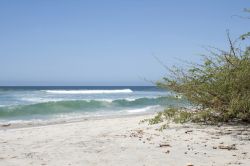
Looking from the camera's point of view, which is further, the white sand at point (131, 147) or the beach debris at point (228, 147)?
the beach debris at point (228, 147)

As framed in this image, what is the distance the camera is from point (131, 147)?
690 cm

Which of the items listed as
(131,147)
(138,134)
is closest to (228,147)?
(131,147)

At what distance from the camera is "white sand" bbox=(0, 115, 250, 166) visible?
5941 mm

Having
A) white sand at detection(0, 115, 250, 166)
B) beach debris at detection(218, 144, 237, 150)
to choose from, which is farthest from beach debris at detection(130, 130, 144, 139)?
beach debris at detection(218, 144, 237, 150)

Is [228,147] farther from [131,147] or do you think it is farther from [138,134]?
[138,134]

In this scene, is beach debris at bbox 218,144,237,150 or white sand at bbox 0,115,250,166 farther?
beach debris at bbox 218,144,237,150

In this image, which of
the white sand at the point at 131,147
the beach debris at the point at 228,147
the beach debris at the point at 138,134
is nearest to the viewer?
the white sand at the point at 131,147

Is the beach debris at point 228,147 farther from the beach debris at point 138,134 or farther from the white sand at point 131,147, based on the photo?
the beach debris at point 138,134

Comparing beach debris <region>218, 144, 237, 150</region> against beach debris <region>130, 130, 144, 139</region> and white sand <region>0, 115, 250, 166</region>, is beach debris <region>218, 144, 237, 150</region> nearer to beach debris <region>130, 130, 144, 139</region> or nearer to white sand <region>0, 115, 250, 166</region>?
white sand <region>0, 115, 250, 166</region>

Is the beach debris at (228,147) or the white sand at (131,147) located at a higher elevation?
the beach debris at (228,147)

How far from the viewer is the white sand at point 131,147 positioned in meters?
5.94

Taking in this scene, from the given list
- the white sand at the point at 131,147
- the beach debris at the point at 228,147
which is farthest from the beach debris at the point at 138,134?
the beach debris at the point at 228,147

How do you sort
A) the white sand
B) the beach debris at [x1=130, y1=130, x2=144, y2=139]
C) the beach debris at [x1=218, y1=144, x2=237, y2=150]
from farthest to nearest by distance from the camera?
the beach debris at [x1=130, y1=130, x2=144, y2=139]
the beach debris at [x1=218, y1=144, x2=237, y2=150]
the white sand

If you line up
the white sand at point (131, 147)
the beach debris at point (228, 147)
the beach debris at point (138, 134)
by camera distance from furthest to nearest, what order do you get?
the beach debris at point (138, 134) → the beach debris at point (228, 147) → the white sand at point (131, 147)
